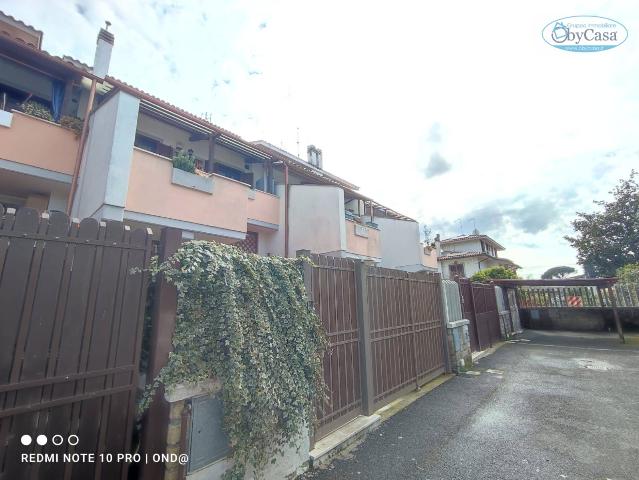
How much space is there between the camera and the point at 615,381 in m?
6.89

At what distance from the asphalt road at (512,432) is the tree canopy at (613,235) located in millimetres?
16857

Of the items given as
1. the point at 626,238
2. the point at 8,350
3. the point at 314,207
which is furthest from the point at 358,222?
the point at 626,238

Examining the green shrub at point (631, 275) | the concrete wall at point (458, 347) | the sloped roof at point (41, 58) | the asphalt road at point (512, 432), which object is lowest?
the asphalt road at point (512, 432)

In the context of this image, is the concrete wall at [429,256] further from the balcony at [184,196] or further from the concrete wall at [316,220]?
the balcony at [184,196]

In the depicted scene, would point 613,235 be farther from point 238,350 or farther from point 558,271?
point 238,350

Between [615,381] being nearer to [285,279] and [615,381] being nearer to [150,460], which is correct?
[285,279]

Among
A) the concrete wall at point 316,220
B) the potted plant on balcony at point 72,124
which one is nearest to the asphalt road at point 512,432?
the concrete wall at point 316,220

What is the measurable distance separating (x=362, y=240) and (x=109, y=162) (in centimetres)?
961

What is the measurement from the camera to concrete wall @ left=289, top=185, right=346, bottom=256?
37.2 feet

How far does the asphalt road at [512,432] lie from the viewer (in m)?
3.44

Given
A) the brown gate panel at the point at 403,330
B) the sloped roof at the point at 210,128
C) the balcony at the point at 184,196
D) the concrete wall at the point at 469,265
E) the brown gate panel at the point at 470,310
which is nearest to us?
the brown gate panel at the point at 403,330

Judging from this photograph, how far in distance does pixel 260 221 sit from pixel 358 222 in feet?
15.3

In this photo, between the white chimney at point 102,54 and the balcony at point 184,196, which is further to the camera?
the white chimney at point 102,54

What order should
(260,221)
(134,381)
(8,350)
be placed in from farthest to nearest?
(260,221)
(134,381)
(8,350)
